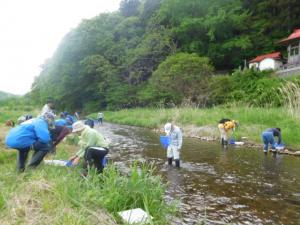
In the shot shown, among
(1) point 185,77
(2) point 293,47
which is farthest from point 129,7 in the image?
(2) point 293,47

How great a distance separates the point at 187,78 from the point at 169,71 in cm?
186

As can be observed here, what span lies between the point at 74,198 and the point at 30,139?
2306mm

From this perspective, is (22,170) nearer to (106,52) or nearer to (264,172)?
(264,172)

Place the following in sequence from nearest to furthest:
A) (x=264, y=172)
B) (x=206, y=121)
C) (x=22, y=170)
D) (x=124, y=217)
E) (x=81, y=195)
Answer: (x=124, y=217)
(x=81, y=195)
(x=22, y=170)
(x=264, y=172)
(x=206, y=121)

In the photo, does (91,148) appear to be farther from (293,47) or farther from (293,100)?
(293,47)

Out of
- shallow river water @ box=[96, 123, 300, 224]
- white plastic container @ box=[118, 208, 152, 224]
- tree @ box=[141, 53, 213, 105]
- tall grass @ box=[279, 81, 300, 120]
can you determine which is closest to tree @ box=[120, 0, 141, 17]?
tree @ box=[141, 53, 213, 105]

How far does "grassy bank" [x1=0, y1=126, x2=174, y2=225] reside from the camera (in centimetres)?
397

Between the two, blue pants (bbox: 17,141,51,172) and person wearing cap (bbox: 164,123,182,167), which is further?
person wearing cap (bbox: 164,123,182,167)

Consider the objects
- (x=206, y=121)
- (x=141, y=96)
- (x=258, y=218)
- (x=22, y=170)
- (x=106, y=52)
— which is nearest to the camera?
(x=258, y=218)

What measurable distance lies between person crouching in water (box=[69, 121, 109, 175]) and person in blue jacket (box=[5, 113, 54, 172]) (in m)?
0.64

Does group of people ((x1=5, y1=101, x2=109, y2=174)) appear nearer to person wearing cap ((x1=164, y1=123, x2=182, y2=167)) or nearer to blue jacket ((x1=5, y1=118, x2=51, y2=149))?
blue jacket ((x1=5, y1=118, x2=51, y2=149))

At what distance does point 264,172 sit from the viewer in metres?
8.84

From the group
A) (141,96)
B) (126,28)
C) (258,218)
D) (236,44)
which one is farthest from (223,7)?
(258,218)

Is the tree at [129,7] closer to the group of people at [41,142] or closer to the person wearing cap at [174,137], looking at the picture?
the person wearing cap at [174,137]
